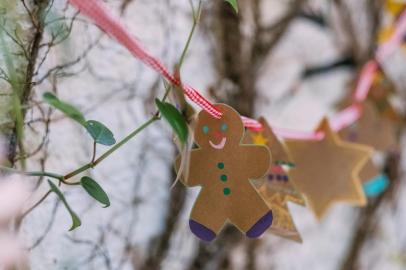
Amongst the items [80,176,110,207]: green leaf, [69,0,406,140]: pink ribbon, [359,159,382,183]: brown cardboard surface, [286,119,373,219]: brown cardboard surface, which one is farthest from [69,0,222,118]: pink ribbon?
[359,159,382,183]: brown cardboard surface

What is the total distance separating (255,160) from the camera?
533mm

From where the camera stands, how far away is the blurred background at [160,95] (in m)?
0.59

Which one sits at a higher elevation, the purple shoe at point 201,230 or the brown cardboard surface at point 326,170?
the purple shoe at point 201,230

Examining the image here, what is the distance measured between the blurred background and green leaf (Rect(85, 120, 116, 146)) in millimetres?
71

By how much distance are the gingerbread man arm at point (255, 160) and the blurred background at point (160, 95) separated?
0.44 ft

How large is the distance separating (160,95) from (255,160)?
0.93 ft

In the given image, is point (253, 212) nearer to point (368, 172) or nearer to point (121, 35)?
point (121, 35)

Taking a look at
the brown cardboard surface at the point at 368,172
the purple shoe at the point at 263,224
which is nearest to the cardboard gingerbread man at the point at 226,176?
the purple shoe at the point at 263,224

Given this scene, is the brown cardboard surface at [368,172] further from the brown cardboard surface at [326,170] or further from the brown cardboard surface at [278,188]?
the brown cardboard surface at [278,188]

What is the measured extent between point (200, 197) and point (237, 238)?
1.34 feet

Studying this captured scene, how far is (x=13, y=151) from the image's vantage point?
54 cm

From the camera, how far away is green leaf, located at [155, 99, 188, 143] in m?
0.49

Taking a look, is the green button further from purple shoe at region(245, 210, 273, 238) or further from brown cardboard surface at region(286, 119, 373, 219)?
brown cardboard surface at region(286, 119, 373, 219)

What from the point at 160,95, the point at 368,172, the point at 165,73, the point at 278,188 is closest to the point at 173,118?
the point at 165,73
